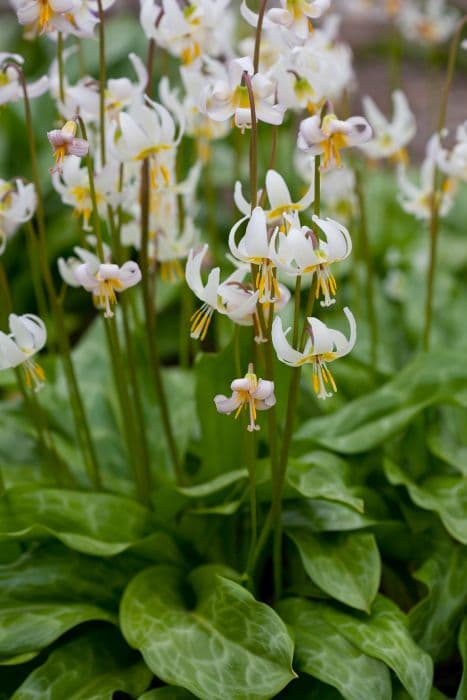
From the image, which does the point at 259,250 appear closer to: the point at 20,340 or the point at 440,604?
the point at 20,340

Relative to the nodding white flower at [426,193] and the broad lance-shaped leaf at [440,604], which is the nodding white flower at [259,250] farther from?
the nodding white flower at [426,193]

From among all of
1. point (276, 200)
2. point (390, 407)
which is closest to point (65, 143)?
point (276, 200)

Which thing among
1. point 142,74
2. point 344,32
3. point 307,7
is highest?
point 307,7

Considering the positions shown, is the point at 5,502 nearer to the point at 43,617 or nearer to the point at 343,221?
the point at 43,617

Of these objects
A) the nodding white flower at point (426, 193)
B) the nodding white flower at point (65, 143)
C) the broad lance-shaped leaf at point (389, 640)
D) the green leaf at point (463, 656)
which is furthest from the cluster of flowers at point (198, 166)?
the green leaf at point (463, 656)

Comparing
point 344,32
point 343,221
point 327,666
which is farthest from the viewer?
point 344,32

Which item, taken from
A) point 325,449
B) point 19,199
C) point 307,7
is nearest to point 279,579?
point 325,449
